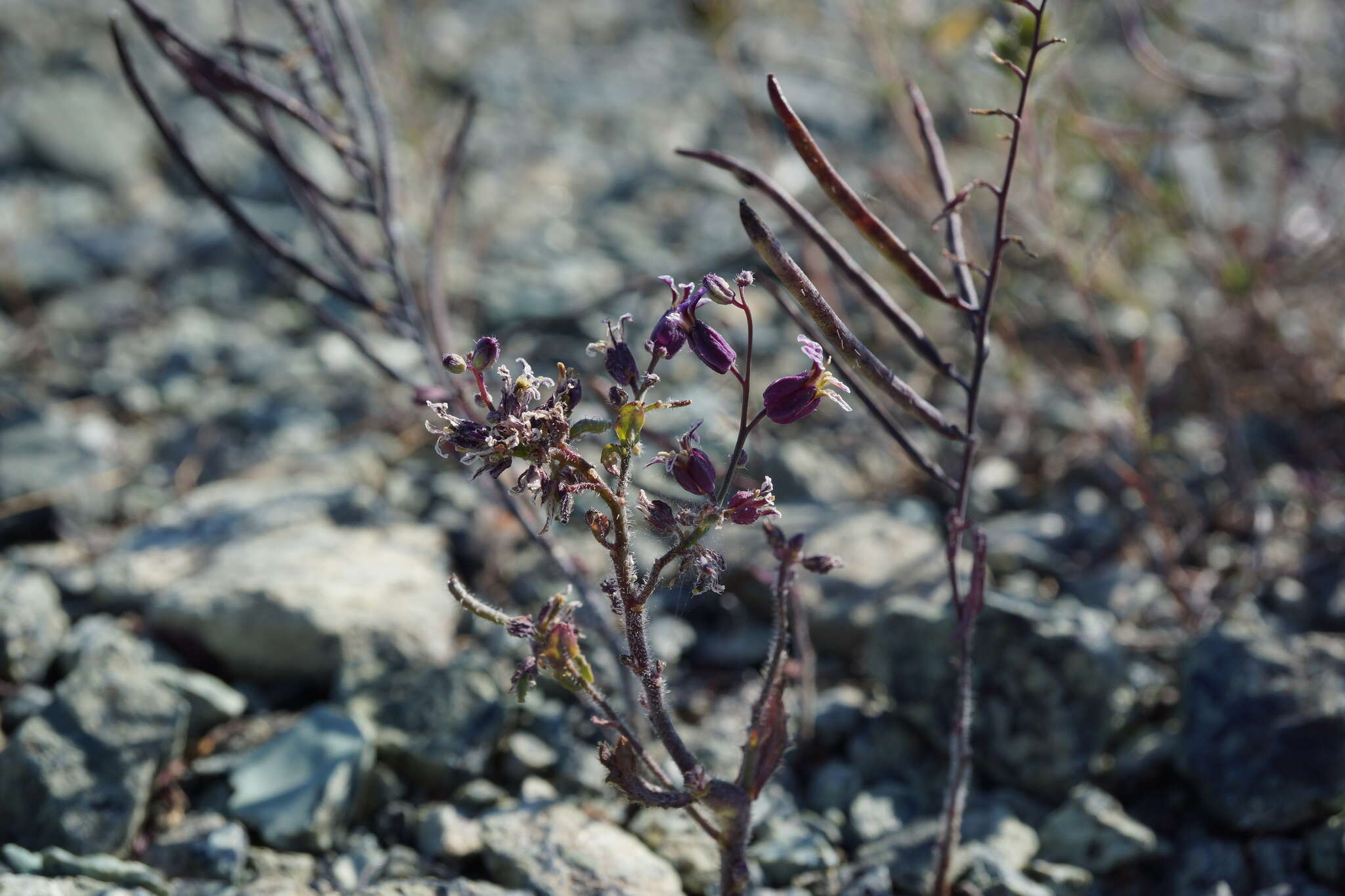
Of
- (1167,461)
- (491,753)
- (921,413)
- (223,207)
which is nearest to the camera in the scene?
(921,413)

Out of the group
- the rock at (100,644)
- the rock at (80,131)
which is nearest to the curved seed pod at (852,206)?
the rock at (100,644)

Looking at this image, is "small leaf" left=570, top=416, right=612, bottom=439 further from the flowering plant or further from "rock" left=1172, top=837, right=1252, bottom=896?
"rock" left=1172, top=837, right=1252, bottom=896

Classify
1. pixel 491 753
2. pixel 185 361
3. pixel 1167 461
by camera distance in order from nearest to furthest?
1. pixel 491 753
2. pixel 1167 461
3. pixel 185 361

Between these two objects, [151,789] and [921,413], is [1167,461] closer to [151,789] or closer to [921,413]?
[921,413]

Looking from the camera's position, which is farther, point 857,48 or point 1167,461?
point 857,48

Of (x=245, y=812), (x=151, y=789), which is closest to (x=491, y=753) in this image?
(x=245, y=812)

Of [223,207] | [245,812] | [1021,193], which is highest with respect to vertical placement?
[1021,193]

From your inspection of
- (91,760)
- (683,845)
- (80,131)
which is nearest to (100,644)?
(91,760)
